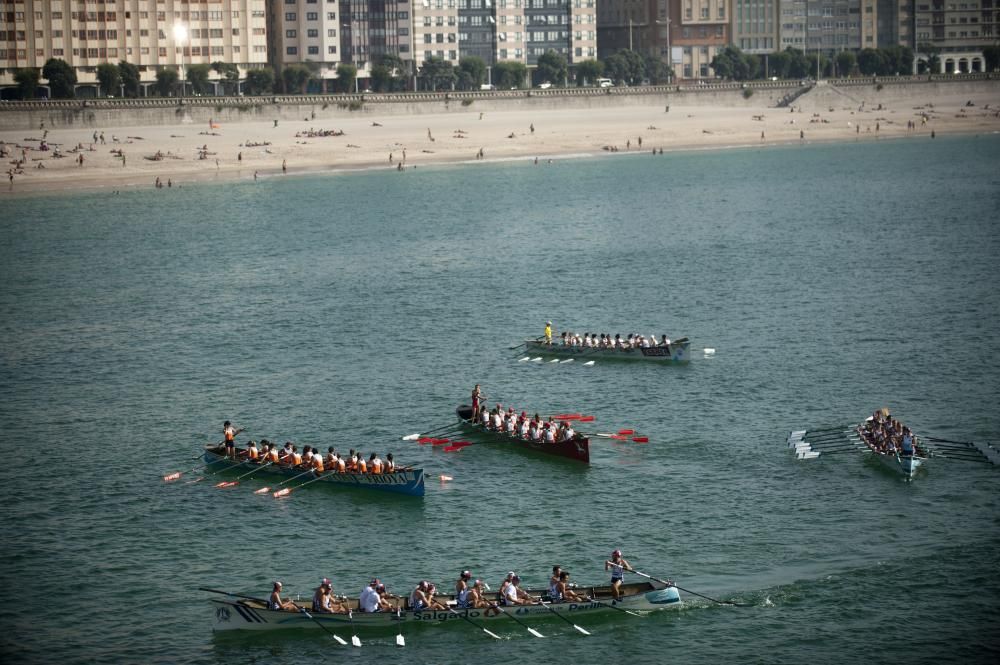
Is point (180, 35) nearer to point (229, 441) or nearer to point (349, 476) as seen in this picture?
point (229, 441)

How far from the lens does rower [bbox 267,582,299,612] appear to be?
3778 cm

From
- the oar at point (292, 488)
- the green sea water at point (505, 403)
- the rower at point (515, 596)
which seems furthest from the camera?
the oar at point (292, 488)

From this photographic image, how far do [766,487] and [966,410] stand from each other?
43.8 feet

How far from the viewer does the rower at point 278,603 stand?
1487 inches

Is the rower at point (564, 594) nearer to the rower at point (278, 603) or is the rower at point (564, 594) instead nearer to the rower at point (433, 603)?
the rower at point (433, 603)

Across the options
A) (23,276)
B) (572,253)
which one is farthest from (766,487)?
(23,276)

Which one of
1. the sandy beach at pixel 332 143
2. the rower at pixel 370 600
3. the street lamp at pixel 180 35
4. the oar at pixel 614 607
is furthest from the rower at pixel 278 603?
the street lamp at pixel 180 35

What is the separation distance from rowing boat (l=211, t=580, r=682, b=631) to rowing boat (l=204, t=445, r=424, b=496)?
9478mm

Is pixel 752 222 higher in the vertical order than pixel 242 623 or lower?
higher

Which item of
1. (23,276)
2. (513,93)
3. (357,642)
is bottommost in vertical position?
(357,642)

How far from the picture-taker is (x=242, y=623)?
3809 cm

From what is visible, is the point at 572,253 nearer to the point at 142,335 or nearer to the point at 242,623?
the point at 142,335

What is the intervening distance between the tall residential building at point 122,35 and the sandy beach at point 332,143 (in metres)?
27.1

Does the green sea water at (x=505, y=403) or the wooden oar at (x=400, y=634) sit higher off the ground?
the green sea water at (x=505, y=403)
